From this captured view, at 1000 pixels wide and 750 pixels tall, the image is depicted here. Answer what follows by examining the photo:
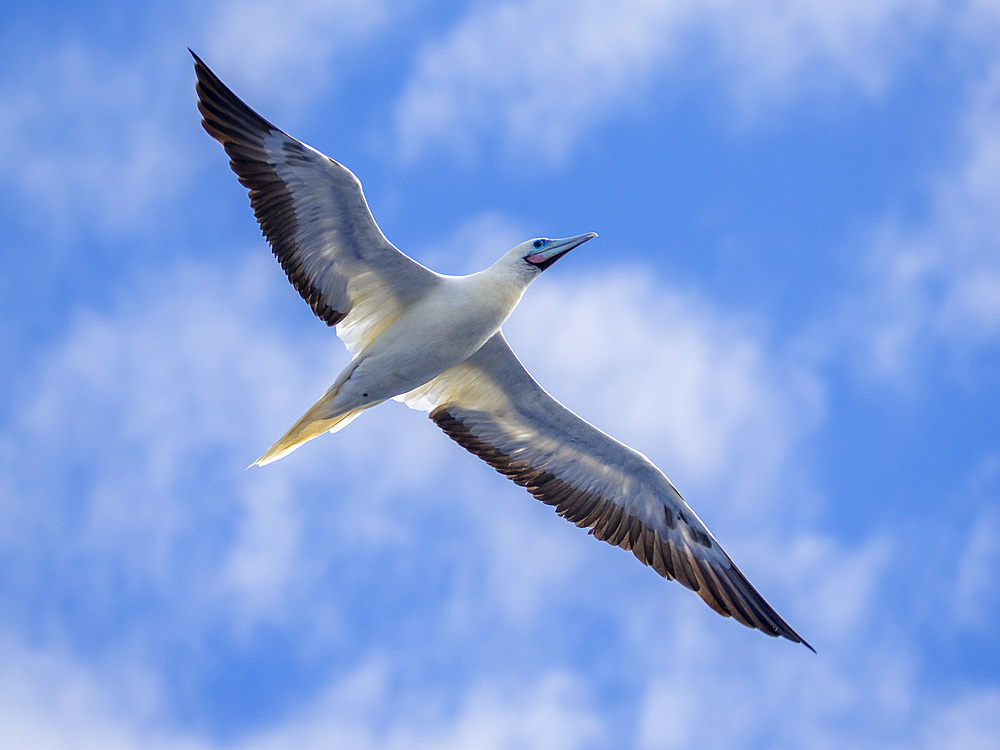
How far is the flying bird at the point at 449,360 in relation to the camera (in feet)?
37.7

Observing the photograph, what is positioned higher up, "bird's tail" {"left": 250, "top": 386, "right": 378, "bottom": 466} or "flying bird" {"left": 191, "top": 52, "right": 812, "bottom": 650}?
"flying bird" {"left": 191, "top": 52, "right": 812, "bottom": 650}

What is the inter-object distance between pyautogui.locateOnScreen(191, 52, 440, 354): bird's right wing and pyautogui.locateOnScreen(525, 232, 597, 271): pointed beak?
115 centimetres

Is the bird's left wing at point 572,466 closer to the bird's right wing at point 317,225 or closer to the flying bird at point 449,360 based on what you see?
the flying bird at point 449,360

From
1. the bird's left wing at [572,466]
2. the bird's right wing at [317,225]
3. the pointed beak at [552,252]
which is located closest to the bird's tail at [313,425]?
the bird's right wing at [317,225]

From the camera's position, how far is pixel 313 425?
1232 centimetres

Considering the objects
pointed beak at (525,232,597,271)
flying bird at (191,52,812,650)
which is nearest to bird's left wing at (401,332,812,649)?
flying bird at (191,52,812,650)

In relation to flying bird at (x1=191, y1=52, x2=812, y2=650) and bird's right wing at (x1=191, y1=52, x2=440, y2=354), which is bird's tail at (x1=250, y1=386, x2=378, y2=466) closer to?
flying bird at (x1=191, y1=52, x2=812, y2=650)

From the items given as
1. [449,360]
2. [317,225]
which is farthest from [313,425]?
[317,225]

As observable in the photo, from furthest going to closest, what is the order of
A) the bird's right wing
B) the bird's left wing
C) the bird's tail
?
the bird's left wing, the bird's tail, the bird's right wing

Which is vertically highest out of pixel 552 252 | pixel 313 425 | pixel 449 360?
pixel 552 252

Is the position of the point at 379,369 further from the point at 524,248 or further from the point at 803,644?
the point at 803,644

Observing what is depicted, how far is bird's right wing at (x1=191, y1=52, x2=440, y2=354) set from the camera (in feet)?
37.1

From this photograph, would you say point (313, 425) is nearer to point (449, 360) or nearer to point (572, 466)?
point (449, 360)

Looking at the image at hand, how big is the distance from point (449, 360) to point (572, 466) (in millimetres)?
2367
